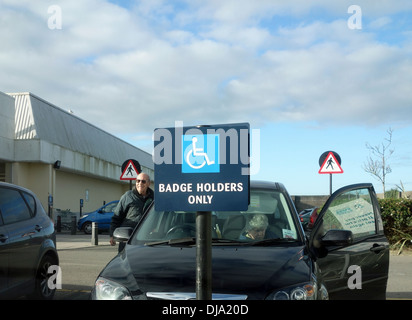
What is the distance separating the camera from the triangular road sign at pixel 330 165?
38.8 ft

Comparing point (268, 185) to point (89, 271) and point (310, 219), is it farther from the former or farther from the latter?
point (310, 219)

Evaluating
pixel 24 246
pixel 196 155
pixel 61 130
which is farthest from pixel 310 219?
pixel 61 130

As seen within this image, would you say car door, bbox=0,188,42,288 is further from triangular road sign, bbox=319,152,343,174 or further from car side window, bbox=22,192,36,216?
triangular road sign, bbox=319,152,343,174

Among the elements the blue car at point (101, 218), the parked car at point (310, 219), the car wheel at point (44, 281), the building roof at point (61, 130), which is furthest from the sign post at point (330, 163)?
the building roof at point (61, 130)

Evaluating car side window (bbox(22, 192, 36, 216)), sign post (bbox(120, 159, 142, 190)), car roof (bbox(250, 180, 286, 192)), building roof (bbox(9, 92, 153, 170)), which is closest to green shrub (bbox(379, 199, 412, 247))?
sign post (bbox(120, 159, 142, 190))

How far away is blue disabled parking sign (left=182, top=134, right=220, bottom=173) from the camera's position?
98.4 inches

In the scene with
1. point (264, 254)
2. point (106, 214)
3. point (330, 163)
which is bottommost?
point (106, 214)

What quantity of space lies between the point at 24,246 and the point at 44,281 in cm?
75

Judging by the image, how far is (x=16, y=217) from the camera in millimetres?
6129

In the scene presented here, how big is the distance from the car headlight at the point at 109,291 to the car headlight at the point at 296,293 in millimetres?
957

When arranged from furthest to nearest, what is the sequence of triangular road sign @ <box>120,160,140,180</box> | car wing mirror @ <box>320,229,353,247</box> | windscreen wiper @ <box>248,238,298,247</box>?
triangular road sign @ <box>120,160,140,180</box>
car wing mirror @ <box>320,229,353,247</box>
windscreen wiper @ <box>248,238,298,247</box>

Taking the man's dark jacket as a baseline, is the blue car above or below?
below

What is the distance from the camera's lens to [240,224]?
4.51 meters

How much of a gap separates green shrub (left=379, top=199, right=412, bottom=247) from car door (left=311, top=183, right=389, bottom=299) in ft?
24.1
